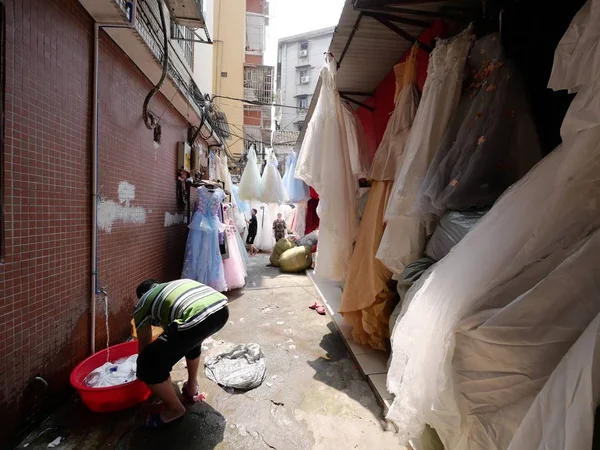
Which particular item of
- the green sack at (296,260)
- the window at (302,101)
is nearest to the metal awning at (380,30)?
the green sack at (296,260)

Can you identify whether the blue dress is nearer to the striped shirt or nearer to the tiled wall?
the tiled wall

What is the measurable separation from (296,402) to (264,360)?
65 centimetres

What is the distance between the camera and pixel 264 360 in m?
2.82

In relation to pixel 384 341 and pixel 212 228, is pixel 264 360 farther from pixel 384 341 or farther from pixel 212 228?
pixel 212 228

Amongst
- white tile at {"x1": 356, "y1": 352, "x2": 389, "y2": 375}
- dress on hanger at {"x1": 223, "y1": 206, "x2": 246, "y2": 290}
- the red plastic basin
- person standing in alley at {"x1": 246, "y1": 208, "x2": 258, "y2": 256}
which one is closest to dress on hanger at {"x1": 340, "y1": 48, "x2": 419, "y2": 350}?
white tile at {"x1": 356, "y1": 352, "x2": 389, "y2": 375}

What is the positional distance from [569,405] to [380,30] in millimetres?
2850

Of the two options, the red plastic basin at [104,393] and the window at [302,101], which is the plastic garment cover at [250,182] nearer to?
the red plastic basin at [104,393]

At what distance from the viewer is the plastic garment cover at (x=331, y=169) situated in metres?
2.80

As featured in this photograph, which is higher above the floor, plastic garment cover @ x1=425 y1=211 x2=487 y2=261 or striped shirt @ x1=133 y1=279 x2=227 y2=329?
plastic garment cover @ x1=425 y1=211 x2=487 y2=261

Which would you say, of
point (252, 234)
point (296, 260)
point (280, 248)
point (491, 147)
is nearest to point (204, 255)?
point (296, 260)

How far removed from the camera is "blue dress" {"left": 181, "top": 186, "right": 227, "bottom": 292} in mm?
4566

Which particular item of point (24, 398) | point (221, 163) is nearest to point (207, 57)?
point (221, 163)

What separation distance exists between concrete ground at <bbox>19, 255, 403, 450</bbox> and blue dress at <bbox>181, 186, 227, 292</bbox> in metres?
1.52

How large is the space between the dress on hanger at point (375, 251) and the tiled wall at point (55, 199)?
243cm
